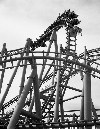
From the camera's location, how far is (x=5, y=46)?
745 inches

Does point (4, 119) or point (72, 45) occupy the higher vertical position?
point (72, 45)

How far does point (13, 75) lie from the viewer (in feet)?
55.4

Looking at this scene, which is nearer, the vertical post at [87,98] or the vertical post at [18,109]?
the vertical post at [18,109]

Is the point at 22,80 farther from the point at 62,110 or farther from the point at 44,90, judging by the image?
the point at 62,110

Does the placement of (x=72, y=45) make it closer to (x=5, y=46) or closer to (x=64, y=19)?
(x=64, y=19)

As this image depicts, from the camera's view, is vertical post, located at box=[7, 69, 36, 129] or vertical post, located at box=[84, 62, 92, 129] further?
vertical post, located at box=[84, 62, 92, 129]

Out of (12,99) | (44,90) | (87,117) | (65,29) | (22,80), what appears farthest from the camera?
(65,29)

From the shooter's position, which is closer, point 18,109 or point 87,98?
point 18,109

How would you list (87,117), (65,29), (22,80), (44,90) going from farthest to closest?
1. (65,29)
2. (44,90)
3. (22,80)
4. (87,117)

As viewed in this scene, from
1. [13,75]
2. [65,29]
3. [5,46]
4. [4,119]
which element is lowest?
[4,119]

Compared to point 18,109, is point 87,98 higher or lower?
higher

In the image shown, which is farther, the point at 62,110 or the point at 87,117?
the point at 62,110

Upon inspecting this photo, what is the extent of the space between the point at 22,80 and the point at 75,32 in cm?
587

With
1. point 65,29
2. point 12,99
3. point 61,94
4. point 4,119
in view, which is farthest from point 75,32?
point 4,119
